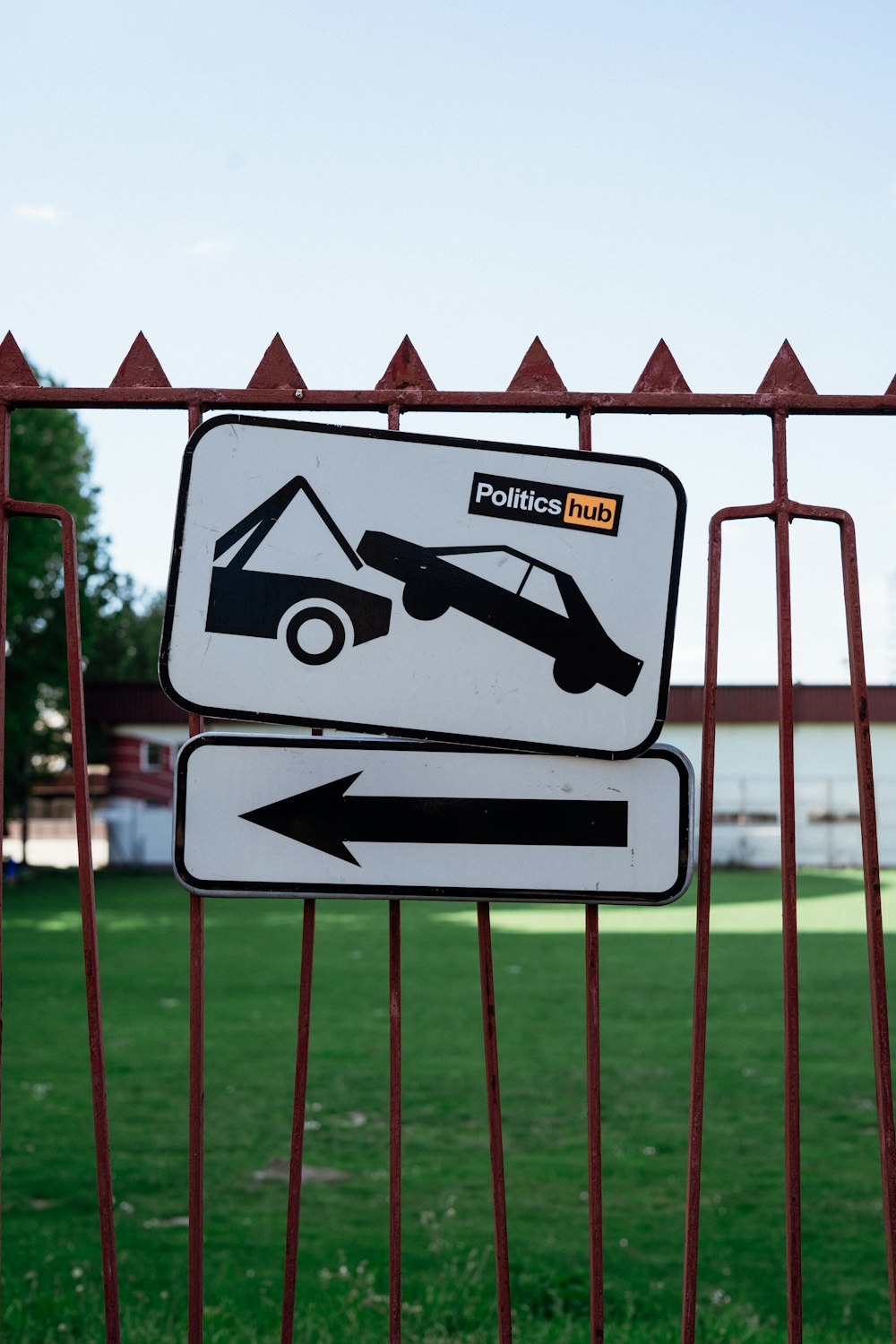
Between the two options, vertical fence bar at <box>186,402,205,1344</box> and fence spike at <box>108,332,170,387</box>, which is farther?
fence spike at <box>108,332,170,387</box>

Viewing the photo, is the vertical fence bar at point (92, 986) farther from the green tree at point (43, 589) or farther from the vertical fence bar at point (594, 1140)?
the green tree at point (43, 589)

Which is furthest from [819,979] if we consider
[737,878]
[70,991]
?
[737,878]

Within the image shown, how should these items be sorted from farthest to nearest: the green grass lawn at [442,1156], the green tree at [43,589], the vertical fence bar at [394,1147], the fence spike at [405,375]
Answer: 1. the green tree at [43,589]
2. the green grass lawn at [442,1156]
3. the fence spike at [405,375]
4. the vertical fence bar at [394,1147]

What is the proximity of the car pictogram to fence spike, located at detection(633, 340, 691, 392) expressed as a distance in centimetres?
39

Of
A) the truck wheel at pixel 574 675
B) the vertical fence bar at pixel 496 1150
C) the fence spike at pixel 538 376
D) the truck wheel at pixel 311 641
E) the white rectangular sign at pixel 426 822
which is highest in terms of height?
the fence spike at pixel 538 376

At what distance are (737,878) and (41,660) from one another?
15.8m

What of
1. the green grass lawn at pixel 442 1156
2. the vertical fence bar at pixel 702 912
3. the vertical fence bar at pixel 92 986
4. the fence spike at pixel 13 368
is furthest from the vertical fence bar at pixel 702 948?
the green grass lawn at pixel 442 1156

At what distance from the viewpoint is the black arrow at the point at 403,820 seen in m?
2.11

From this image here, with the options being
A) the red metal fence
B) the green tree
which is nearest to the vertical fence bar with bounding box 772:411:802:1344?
the red metal fence

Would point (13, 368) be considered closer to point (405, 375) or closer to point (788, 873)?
point (405, 375)

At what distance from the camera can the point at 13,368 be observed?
2.21m

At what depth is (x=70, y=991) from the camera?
412 inches

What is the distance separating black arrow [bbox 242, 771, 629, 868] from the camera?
211cm

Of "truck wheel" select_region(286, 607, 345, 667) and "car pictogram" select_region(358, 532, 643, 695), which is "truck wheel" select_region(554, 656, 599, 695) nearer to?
"car pictogram" select_region(358, 532, 643, 695)
